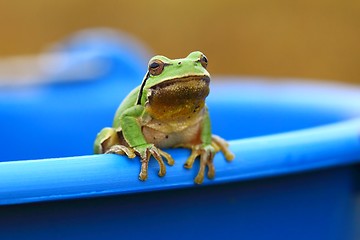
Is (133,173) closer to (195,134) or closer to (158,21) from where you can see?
(195,134)

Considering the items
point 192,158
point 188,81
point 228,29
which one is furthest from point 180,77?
point 228,29

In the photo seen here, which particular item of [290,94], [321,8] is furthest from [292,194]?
[321,8]

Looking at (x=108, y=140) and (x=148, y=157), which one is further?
→ (x=108, y=140)

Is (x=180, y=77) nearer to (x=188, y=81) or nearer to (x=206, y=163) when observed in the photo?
(x=188, y=81)

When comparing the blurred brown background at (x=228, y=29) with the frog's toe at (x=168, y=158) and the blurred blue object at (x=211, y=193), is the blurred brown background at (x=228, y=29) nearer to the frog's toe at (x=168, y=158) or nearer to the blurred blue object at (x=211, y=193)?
the blurred blue object at (x=211, y=193)

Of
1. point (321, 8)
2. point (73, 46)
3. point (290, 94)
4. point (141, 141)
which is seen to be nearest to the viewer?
point (141, 141)

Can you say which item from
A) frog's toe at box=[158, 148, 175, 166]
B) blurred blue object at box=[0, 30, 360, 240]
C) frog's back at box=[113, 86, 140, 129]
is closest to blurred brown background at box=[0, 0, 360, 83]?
blurred blue object at box=[0, 30, 360, 240]

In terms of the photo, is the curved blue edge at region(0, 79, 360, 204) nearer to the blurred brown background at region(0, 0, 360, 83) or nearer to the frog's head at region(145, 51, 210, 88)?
the frog's head at region(145, 51, 210, 88)
